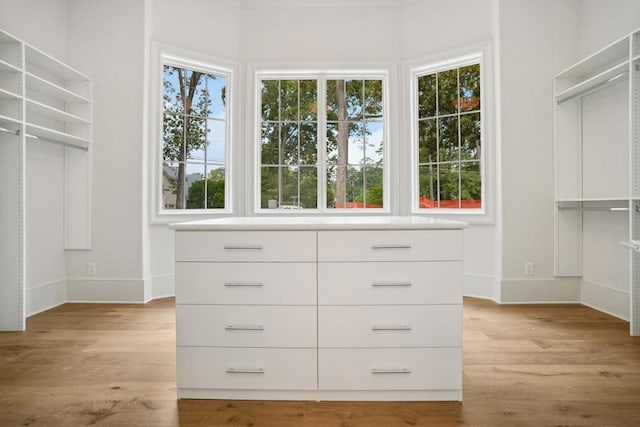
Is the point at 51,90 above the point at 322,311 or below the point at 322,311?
above

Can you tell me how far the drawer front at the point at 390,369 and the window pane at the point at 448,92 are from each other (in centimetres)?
319

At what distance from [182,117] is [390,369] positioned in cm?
355

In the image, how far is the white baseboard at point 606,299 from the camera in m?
3.30

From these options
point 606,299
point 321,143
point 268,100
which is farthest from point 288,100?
Answer: point 606,299

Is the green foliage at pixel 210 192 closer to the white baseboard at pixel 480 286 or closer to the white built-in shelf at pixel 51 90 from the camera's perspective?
the white built-in shelf at pixel 51 90

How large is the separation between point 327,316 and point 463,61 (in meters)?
3.52

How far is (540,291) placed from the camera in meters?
3.88

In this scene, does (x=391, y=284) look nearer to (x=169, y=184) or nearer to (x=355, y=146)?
(x=355, y=146)

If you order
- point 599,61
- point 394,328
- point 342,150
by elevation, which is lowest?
point 394,328

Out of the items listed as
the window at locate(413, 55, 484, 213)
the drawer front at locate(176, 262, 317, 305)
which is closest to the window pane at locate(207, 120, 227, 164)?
the window at locate(413, 55, 484, 213)

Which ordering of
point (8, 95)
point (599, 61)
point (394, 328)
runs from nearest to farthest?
point (394, 328) → point (8, 95) → point (599, 61)

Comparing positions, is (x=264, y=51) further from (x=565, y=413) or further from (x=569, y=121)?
(x=565, y=413)

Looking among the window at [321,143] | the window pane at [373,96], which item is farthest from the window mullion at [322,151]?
the window pane at [373,96]

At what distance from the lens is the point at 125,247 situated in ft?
13.0
